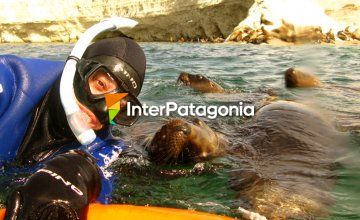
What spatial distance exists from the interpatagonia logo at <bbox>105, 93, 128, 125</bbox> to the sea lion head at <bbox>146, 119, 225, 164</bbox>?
0.77m

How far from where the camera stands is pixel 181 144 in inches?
138

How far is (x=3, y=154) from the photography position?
2822 mm

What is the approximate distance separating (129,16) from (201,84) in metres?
24.7

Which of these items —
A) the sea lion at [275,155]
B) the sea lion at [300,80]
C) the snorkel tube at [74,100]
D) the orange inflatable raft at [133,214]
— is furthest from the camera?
the sea lion at [300,80]

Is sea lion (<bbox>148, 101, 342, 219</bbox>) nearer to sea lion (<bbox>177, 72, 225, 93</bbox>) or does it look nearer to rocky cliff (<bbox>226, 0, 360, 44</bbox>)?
sea lion (<bbox>177, 72, 225, 93</bbox>)

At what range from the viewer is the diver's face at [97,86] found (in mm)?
2578

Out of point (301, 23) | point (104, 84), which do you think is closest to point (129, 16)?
point (301, 23)

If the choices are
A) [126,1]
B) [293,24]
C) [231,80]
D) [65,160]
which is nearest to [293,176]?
[65,160]

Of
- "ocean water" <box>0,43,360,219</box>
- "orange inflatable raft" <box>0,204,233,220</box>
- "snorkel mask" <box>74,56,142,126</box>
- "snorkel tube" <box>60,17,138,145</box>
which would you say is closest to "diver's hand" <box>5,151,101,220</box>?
"orange inflatable raft" <box>0,204,233,220</box>

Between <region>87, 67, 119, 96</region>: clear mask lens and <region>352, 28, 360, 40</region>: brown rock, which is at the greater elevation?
<region>87, 67, 119, 96</region>: clear mask lens

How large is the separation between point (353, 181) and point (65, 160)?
245cm

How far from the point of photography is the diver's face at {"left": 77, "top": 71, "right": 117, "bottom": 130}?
2.58 meters

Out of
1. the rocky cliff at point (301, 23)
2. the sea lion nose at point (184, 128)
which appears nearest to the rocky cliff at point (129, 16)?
the rocky cliff at point (301, 23)

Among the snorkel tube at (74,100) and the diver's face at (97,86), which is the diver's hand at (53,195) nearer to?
the snorkel tube at (74,100)
